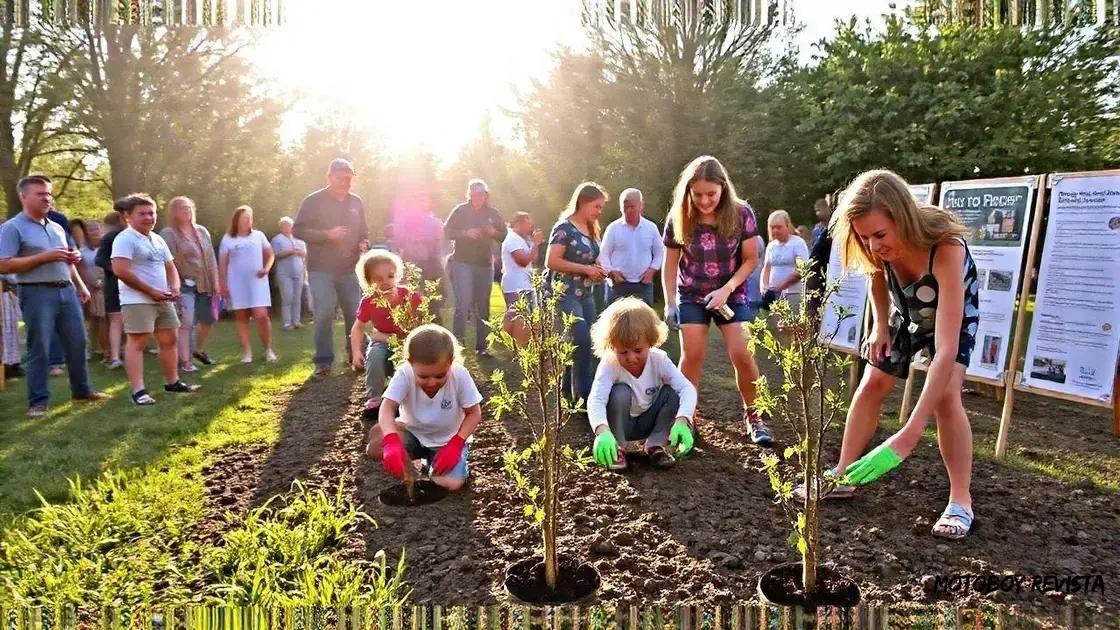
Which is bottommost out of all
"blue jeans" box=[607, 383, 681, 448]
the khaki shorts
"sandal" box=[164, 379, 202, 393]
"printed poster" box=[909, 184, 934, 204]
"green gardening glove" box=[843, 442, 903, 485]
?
"sandal" box=[164, 379, 202, 393]

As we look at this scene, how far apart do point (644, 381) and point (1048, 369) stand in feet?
8.09

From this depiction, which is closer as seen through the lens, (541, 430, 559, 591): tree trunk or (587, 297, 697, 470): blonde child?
(541, 430, 559, 591): tree trunk

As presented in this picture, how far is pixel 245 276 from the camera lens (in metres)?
7.96

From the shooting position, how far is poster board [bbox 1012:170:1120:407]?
3.93 metres

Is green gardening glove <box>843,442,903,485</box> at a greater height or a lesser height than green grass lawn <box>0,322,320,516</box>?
greater

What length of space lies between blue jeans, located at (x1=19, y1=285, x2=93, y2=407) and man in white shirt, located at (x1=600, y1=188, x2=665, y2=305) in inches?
173

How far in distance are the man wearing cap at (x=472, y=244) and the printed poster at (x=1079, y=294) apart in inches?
207

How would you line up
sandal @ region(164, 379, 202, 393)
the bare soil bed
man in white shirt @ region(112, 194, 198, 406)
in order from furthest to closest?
sandal @ region(164, 379, 202, 393)
man in white shirt @ region(112, 194, 198, 406)
the bare soil bed

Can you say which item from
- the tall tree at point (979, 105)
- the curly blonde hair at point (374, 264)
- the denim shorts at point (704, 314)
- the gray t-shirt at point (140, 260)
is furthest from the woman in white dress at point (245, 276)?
the tall tree at point (979, 105)

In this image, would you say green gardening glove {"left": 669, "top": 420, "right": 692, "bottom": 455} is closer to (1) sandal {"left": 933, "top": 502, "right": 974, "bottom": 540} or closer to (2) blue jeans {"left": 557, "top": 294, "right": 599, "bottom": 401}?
(1) sandal {"left": 933, "top": 502, "right": 974, "bottom": 540}

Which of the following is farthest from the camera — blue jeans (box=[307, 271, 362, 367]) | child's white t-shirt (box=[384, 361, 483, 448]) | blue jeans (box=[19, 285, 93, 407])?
blue jeans (box=[307, 271, 362, 367])

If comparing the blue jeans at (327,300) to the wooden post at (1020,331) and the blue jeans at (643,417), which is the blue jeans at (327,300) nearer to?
the blue jeans at (643,417)

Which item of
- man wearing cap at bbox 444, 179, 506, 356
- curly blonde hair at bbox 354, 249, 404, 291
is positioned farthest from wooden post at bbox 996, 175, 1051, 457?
man wearing cap at bbox 444, 179, 506, 356

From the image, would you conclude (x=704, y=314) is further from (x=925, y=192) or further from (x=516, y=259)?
(x=516, y=259)
